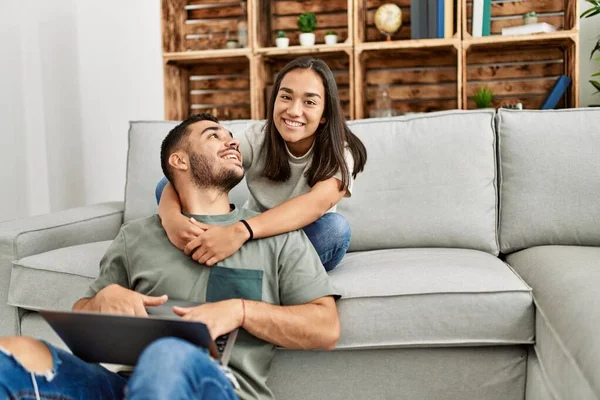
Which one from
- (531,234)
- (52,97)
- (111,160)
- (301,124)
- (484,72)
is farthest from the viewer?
(111,160)

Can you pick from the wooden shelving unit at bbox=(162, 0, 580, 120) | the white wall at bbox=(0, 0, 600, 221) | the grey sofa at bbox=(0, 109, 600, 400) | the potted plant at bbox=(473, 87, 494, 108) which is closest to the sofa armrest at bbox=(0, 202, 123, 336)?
the grey sofa at bbox=(0, 109, 600, 400)

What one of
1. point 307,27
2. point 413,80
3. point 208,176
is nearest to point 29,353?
point 208,176

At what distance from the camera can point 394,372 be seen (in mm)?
1598

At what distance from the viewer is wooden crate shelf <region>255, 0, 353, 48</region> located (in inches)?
127

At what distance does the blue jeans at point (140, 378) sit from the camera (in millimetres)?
890

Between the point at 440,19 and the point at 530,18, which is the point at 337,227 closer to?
the point at 440,19

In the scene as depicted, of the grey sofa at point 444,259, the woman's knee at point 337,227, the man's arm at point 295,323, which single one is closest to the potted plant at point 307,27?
the grey sofa at point 444,259

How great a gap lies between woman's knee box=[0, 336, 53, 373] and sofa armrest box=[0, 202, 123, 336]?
95cm

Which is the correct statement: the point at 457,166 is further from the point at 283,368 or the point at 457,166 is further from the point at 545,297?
the point at 283,368

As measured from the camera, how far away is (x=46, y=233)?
→ 6.74 feet

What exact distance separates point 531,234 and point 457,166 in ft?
1.00

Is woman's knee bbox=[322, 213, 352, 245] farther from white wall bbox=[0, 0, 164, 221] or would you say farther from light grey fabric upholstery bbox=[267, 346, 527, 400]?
white wall bbox=[0, 0, 164, 221]

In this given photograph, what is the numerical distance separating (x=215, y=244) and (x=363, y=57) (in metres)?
1.80

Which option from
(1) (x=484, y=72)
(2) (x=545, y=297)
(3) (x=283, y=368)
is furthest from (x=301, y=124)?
(1) (x=484, y=72)
